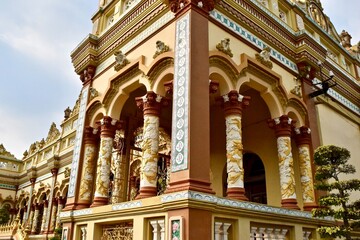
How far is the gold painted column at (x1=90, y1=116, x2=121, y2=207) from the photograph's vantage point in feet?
25.9

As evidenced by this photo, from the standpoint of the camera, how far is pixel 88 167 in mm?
8961

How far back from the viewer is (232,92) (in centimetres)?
698

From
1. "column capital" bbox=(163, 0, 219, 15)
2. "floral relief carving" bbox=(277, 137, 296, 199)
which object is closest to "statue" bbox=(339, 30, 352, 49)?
"floral relief carving" bbox=(277, 137, 296, 199)

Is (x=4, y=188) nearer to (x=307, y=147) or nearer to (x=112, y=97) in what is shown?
(x=112, y=97)

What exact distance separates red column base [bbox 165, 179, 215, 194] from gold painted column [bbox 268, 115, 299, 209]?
10.0 ft

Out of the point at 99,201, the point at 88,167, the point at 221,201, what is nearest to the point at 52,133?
the point at 88,167

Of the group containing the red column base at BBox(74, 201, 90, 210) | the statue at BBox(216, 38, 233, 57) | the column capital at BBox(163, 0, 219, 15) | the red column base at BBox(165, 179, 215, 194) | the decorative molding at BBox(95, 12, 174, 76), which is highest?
the decorative molding at BBox(95, 12, 174, 76)

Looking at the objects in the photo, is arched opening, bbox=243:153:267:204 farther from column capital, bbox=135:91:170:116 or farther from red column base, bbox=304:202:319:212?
column capital, bbox=135:91:170:116

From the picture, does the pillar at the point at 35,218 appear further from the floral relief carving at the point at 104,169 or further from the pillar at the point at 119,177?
the floral relief carving at the point at 104,169

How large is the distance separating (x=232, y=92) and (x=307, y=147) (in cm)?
321

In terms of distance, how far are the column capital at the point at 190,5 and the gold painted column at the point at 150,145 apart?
1877 millimetres

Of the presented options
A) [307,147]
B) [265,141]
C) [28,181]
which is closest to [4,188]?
[28,181]

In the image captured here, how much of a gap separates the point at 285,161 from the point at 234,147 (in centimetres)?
206

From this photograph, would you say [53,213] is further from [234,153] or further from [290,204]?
[234,153]
